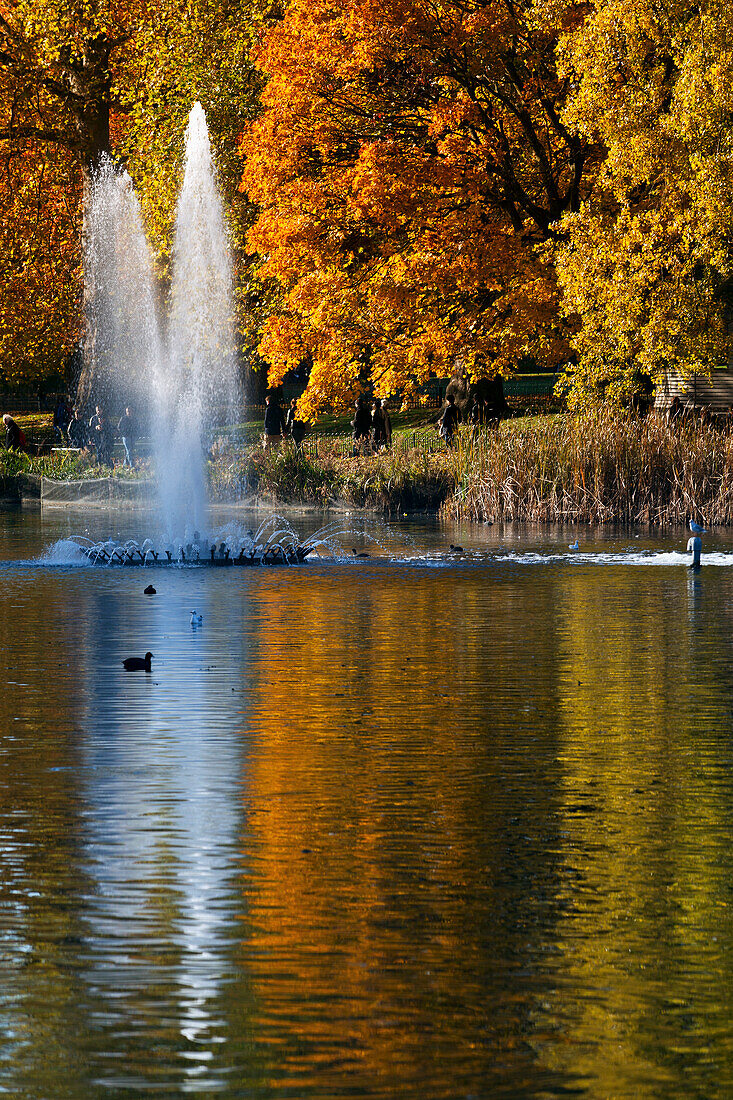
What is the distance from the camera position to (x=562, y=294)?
3844 centimetres

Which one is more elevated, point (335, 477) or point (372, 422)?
point (372, 422)

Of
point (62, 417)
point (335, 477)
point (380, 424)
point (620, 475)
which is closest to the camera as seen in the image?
point (620, 475)

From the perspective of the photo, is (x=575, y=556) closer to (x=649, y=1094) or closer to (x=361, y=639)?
(x=361, y=639)

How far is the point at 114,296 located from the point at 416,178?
12738 mm

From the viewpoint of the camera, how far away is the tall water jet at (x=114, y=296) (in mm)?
47594

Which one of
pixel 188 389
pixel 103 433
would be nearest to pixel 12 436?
pixel 103 433

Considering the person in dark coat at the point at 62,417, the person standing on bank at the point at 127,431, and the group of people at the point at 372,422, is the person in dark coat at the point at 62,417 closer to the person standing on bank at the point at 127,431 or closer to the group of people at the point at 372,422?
the person standing on bank at the point at 127,431

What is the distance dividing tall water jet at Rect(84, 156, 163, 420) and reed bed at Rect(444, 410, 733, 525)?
15660mm

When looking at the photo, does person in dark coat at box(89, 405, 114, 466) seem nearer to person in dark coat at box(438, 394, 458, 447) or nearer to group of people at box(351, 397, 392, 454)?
group of people at box(351, 397, 392, 454)

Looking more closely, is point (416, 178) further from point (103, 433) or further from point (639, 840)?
point (639, 840)

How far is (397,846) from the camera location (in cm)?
797

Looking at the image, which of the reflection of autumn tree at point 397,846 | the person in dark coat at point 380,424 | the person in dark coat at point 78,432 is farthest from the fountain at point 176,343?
the reflection of autumn tree at point 397,846

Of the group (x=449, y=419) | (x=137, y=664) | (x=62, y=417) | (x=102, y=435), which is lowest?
(x=137, y=664)

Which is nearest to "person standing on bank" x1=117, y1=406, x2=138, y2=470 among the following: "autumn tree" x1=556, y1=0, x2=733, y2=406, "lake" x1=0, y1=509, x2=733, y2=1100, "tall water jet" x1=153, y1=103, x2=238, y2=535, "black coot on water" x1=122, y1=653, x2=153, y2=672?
"tall water jet" x1=153, y1=103, x2=238, y2=535
